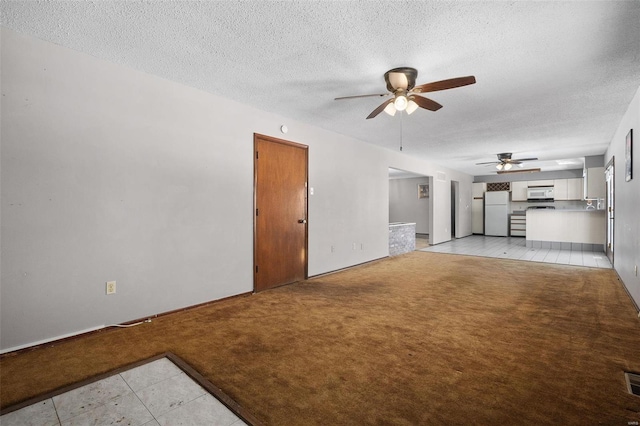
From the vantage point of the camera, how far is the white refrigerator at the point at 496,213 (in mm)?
11031

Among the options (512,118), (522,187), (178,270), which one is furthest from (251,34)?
(522,187)

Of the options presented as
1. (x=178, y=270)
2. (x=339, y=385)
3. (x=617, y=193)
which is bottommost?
(x=339, y=385)

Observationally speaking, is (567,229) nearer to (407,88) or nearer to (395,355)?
(407,88)

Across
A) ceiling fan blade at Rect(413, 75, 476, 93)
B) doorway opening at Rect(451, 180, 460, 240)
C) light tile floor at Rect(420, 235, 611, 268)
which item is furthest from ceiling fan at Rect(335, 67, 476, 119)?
doorway opening at Rect(451, 180, 460, 240)

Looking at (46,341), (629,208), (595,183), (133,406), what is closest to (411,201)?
(595,183)

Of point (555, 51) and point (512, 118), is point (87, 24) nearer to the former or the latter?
point (555, 51)

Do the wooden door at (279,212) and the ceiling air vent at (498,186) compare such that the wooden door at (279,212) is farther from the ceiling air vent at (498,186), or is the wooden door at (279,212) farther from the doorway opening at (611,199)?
the ceiling air vent at (498,186)

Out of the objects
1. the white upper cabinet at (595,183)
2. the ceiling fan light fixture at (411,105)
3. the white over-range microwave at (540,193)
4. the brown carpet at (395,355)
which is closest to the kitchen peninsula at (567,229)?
the white upper cabinet at (595,183)

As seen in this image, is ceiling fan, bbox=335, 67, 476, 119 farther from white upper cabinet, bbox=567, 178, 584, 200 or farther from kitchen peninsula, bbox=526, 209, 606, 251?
white upper cabinet, bbox=567, 178, 584, 200

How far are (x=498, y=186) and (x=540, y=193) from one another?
140cm

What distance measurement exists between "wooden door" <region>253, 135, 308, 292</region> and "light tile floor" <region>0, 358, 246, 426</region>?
219 cm

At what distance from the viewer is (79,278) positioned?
2.66 meters

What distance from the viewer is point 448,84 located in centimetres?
268

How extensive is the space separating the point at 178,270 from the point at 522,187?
11.9 metres
